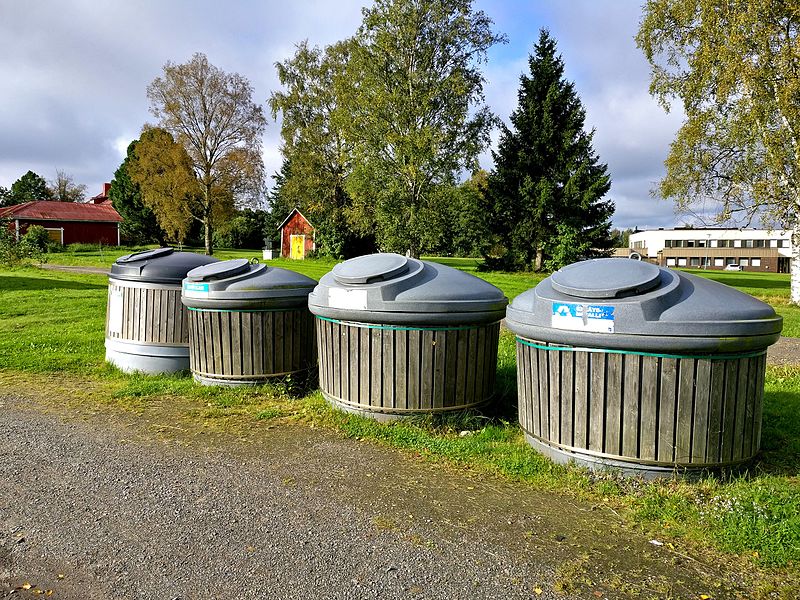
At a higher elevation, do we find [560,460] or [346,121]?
[346,121]

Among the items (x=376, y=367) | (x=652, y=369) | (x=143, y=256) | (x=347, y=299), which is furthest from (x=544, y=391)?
(x=143, y=256)

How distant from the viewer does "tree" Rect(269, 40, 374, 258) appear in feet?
109

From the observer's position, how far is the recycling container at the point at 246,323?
5.52 meters

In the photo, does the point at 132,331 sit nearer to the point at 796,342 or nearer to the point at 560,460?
the point at 560,460

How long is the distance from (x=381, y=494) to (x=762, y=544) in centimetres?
200

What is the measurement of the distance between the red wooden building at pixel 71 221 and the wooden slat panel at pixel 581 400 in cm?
4336

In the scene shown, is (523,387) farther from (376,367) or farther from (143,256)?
(143,256)

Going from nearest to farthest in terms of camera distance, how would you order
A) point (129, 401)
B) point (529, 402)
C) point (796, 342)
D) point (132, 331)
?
point (529, 402) → point (129, 401) → point (132, 331) → point (796, 342)

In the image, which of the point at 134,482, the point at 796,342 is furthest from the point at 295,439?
the point at 796,342

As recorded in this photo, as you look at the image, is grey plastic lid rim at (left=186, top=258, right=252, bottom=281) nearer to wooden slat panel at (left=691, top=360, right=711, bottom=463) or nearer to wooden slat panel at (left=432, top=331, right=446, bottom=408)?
wooden slat panel at (left=432, top=331, right=446, bottom=408)

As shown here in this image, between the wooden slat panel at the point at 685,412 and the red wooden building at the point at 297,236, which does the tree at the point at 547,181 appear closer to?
the red wooden building at the point at 297,236

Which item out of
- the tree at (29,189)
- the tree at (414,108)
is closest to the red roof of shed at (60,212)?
the tree at (29,189)

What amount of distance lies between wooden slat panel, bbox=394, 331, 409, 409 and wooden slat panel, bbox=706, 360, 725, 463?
2.13 metres

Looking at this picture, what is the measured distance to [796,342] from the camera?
9008 mm
